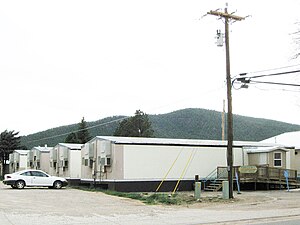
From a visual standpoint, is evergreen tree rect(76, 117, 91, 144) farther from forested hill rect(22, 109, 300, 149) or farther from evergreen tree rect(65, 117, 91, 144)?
forested hill rect(22, 109, 300, 149)

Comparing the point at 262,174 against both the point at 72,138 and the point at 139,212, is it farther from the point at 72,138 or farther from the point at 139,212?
the point at 72,138

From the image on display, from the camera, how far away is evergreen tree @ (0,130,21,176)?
6912 cm

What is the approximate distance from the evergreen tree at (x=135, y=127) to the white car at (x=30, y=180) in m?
43.4

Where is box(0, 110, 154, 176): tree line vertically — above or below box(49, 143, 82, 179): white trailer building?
above

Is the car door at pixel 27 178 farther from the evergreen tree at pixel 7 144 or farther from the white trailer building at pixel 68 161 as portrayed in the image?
the evergreen tree at pixel 7 144

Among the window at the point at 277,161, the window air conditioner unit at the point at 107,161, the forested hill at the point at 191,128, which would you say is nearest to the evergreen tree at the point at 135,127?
the forested hill at the point at 191,128

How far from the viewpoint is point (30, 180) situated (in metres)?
32.5

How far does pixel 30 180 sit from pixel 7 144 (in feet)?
129

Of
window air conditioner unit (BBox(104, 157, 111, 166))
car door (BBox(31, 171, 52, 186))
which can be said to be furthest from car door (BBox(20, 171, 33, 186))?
window air conditioner unit (BBox(104, 157, 111, 166))

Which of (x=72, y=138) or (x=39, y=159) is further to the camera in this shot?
(x=72, y=138)

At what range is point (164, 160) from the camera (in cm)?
3145

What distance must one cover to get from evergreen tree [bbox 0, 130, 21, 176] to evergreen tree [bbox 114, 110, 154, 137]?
16595 millimetres

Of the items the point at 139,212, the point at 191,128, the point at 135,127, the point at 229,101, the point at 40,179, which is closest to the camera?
the point at 139,212

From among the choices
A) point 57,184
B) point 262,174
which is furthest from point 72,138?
point 262,174
